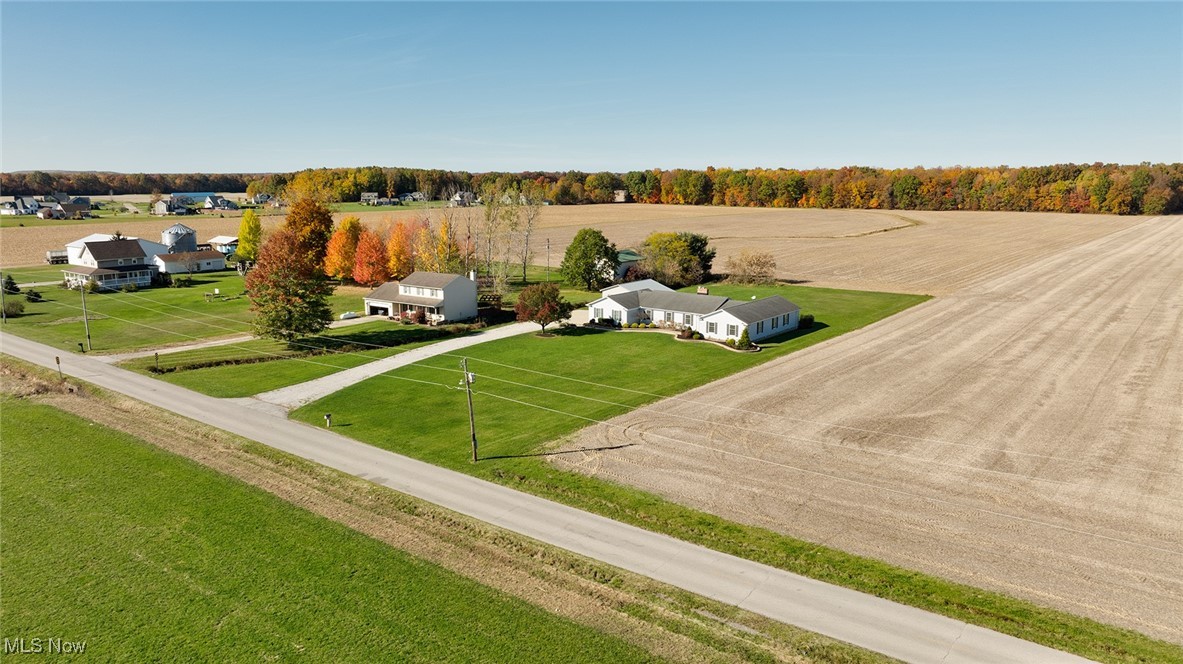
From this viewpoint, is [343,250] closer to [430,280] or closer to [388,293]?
[388,293]

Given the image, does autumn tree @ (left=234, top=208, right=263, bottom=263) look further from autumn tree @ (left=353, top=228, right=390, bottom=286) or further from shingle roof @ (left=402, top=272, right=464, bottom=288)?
shingle roof @ (left=402, top=272, right=464, bottom=288)

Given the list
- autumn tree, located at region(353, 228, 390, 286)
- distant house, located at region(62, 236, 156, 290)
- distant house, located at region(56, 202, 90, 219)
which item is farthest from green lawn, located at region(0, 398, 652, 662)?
distant house, located at region(56, 202, 90, 219)

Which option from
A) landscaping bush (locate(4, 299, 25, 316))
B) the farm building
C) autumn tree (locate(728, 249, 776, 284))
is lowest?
landscaping bush (locate(4, 299, 25, 316))

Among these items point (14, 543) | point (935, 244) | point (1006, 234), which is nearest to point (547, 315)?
point (14, 543)

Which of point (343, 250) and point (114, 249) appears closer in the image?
point (343, 250)

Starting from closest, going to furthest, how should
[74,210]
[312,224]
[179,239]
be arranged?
[312,224] → [179,239] → [74,210]

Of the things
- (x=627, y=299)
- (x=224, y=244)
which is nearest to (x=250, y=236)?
(x=224, y=244)
